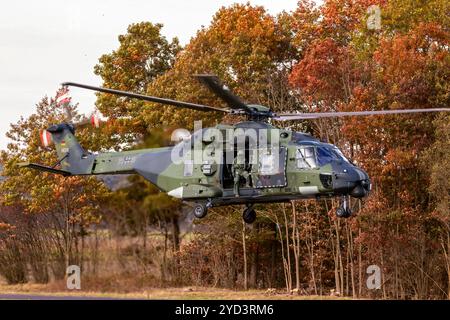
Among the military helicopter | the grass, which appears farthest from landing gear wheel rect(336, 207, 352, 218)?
the grass

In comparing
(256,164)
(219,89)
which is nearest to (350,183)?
(256,164)

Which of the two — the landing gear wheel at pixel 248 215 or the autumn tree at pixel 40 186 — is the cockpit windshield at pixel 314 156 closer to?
the landing gear wheel at pixel 248 215

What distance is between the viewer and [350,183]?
87.5 feet

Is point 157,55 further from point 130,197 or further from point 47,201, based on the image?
point 130,197

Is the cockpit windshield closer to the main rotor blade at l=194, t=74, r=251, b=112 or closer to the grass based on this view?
the main rotor blade at l=194, t=74, r=251, b=112

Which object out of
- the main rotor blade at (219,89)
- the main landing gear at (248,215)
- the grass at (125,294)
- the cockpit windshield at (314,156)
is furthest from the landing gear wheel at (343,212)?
the grass at (125,294)

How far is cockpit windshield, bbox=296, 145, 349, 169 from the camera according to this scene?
89.6 ft

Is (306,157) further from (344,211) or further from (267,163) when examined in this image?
(344,211)

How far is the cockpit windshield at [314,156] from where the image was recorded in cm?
2730

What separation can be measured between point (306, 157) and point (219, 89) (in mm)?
3680

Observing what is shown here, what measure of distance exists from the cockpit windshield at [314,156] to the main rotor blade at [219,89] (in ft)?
6.93
